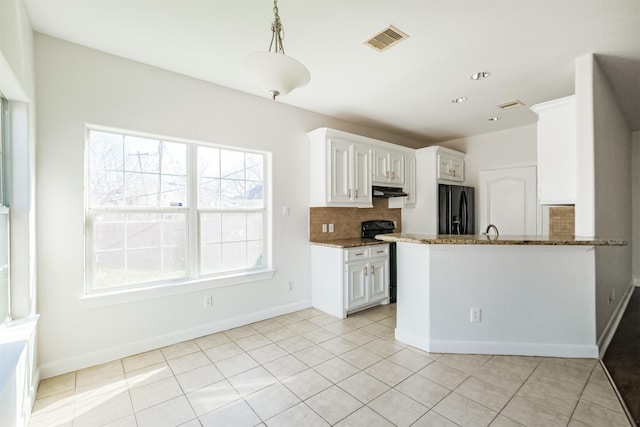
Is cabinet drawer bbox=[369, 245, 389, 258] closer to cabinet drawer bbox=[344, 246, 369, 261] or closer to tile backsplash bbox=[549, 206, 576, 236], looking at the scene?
cabinet drawer bbox=[344, 246, 369, 261]

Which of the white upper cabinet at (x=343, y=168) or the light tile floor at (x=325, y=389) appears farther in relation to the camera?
the white upper cabinet at (x=343, y=168)

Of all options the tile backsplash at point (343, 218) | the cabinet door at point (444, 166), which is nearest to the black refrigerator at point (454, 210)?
the cabinet door at point (444, 166)

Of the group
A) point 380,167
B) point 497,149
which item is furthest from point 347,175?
point 497,149

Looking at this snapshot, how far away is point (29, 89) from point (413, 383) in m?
3.36

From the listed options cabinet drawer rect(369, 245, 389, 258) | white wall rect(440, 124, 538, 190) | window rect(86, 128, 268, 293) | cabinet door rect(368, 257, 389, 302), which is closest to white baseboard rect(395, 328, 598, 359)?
cabinet door rect(368, 257, 389, 302)

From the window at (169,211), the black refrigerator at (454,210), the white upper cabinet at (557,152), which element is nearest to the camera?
the window at (169,211)

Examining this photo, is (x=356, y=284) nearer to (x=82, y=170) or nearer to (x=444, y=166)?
(x=444, y=166)

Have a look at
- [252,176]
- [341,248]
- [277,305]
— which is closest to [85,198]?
[252,176]

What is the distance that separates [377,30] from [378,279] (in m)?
2.80

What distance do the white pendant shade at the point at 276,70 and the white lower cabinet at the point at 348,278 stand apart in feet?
7.29

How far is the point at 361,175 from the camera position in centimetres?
403

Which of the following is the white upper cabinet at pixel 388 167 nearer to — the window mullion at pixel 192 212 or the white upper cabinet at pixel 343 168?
the white upper cabinet at pixel 343 168

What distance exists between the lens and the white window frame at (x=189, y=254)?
8.14ft

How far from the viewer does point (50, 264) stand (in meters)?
2.27
